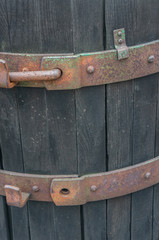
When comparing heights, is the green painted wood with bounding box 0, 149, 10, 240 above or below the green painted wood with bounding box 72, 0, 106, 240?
below

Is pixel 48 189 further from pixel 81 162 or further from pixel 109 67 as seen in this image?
pixel 109 67

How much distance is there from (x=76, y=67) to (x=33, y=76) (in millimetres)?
143

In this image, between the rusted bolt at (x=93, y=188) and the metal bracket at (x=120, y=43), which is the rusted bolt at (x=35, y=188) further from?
the metal bracket at (x=120, y=43)

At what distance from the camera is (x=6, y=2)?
1.15 m

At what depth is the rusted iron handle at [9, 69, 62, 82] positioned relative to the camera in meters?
1.14

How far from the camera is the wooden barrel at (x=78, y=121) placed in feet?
3.81

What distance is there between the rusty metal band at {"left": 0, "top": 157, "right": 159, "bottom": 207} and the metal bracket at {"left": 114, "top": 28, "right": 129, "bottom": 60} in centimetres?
44

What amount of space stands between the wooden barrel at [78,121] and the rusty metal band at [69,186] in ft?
0.09

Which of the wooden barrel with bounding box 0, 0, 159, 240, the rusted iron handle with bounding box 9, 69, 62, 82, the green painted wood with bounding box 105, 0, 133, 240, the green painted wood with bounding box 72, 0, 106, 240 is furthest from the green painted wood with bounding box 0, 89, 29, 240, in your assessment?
the green painted wood with bounding box 105, 0, 133, 240

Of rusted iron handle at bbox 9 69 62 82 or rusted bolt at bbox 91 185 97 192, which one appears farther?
rusted bolt at bbox 91 185 97 192

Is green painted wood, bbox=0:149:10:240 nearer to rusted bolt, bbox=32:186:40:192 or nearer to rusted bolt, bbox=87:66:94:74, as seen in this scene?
rusted bolt, bbox=32:186:40:192

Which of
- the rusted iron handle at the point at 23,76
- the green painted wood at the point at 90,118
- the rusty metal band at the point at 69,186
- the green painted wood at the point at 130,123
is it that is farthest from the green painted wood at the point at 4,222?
the rusted iron handle at the point at 23,76

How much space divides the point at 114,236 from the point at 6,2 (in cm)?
100

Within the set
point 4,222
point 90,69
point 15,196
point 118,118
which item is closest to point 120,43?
point 90,69
